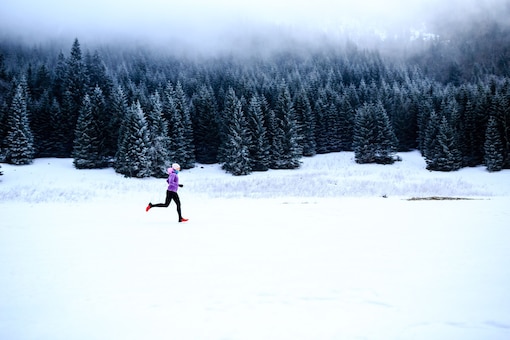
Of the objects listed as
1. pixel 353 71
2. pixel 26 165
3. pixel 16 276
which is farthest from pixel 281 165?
pixel 353 71

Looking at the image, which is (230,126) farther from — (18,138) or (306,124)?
(18,138)

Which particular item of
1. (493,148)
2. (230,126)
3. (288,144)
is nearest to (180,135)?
(230,126)

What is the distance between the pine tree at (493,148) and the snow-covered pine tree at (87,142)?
2174 inches

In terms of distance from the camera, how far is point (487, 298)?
4.28 metres

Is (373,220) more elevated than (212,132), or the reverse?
(212,132)

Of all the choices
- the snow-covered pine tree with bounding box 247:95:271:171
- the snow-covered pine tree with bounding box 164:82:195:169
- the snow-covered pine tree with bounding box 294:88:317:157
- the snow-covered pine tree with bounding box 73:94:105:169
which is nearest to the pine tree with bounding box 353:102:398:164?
the snow-covered pine tree with bounding box 294:88:317:157

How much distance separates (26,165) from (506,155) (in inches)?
2646

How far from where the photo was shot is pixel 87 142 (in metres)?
47.1

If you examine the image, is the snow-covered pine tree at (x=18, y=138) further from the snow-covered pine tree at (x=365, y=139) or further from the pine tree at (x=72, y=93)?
the snow-covered pine tree at (x=365, y=139)

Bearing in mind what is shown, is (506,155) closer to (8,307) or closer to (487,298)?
(487,298)

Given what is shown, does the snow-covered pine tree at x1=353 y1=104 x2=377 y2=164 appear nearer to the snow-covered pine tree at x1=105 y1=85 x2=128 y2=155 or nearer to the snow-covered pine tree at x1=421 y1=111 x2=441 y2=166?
the snow-covered pine tree at x1=421 y1=111 x2=441 y2=166

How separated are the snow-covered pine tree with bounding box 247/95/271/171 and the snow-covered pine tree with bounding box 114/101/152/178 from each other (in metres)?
15.5

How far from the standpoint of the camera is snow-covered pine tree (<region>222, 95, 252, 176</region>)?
4656 cm

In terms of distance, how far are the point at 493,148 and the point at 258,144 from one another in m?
32.1
